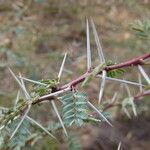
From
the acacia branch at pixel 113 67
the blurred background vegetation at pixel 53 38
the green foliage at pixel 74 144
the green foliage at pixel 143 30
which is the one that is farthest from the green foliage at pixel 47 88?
the blurred background vegetation at pixel 53 38

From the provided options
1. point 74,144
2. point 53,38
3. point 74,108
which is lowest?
point 53,38

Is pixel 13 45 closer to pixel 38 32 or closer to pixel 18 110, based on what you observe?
pixel 38 32

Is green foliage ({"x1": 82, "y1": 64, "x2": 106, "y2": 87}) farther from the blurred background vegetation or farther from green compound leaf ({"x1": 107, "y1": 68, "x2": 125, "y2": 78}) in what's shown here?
the blurred background vegetation

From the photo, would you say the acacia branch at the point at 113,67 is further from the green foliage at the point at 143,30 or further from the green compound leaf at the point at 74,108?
the green foliage at the point at 143,30

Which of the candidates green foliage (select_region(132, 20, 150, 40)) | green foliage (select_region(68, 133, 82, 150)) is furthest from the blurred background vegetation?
green foliage (select_region(132, 20, 150, 40))

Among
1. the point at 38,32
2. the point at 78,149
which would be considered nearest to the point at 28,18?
the point at 38,32

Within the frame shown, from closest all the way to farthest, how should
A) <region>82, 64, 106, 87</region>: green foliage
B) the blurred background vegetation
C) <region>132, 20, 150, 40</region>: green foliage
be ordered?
1. <region>82, 64, 106, 87</region>: green foliage
2. <region>132, 20, 150, 40</region>: green foliage
3. the blurred background vegetation

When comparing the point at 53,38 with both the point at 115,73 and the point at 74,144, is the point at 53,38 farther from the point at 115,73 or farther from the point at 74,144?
the point at 115,73

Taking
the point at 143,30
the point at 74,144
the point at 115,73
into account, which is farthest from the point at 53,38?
the point at 115,73
